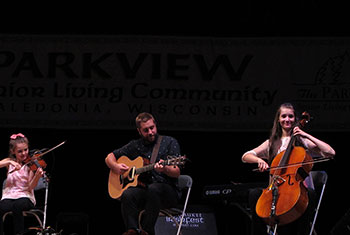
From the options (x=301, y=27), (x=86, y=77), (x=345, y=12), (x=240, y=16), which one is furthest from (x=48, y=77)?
(x=345, y=12)

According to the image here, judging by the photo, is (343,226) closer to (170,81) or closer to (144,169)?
(144,169)

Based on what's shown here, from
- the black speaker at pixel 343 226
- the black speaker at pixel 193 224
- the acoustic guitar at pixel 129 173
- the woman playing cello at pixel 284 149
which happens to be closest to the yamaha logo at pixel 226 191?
the woman playing cello at pixel 284 149

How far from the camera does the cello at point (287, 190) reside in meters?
5.14

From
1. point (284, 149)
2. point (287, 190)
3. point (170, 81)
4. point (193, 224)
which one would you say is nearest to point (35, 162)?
point (193, 224)

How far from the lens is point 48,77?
748 centimetres

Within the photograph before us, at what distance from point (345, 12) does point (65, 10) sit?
323cm

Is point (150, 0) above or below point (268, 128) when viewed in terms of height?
above

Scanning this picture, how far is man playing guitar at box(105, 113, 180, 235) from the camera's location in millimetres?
5824

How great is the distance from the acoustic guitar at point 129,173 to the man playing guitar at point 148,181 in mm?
32

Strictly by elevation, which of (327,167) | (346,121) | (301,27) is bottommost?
(327,167)

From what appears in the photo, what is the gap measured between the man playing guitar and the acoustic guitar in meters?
0.03

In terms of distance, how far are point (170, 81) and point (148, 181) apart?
5.30 ft

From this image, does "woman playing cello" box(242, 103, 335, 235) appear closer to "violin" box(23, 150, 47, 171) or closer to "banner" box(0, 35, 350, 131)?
"banner" box(0, 35, 350, 131)

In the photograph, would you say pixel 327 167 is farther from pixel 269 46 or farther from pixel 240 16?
pixel 240 16
